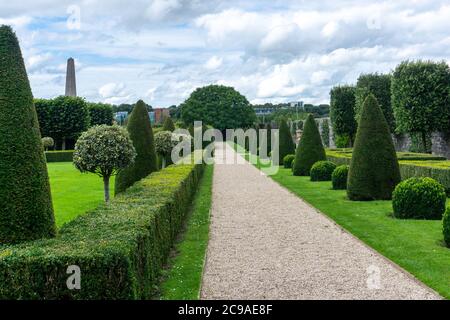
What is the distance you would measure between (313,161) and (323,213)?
10803 millimetres

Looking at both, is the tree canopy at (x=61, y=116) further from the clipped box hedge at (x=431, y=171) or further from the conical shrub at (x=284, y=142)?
the clipped box hedge at (x=431, y=171)

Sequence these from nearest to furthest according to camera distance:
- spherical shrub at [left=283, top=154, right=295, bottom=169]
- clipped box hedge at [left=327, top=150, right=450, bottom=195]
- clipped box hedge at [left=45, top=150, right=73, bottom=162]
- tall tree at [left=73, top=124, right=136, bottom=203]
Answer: tall tree at [left=73, top=124, right=136, bottom=203]
clipped box hedge at [left=327, top=150, right=450, bottom=195]
spherical shrub at [left=283, top=154, right=295, bottom=169]
clipped box hedge at [left=45, top=150, right=73, bottom=162]

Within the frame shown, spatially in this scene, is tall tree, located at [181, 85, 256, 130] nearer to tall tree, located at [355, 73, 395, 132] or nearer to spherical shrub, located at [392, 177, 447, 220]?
tall tree, located at [355, 73, 395, 132]

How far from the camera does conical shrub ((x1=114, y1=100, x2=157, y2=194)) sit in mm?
16281

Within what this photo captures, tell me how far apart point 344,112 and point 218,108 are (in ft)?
190

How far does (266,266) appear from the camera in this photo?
8.52 m

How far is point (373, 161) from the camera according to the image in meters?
15.5

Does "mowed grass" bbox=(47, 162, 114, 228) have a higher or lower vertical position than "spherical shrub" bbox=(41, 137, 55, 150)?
lower

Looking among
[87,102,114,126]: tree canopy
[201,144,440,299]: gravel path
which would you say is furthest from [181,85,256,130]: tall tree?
[201,144,440,299]: gravel path

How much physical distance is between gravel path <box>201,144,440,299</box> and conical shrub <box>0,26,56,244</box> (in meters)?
2.36

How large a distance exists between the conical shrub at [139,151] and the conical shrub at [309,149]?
9.23 meters

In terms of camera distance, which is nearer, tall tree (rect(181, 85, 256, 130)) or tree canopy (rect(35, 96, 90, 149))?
tree canopy (rect(35, 96, 90, 149))

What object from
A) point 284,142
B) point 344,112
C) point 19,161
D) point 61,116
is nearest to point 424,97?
point 284,142
